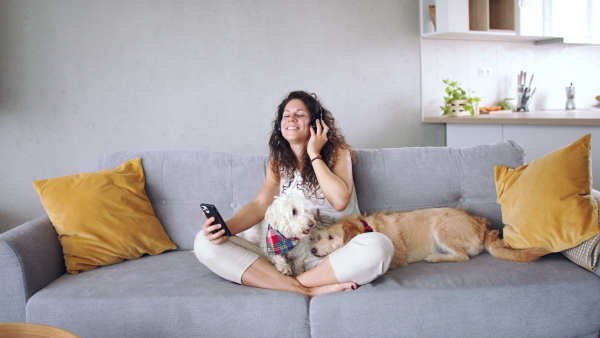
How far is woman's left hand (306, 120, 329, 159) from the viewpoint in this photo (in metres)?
2.24

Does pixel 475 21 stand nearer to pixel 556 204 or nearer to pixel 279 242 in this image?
pixel 556 204

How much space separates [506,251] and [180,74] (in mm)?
2465

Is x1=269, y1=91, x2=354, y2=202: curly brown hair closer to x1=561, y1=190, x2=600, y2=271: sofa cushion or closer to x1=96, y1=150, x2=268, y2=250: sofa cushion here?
x1=96, y1=150, x2=268, y2=250: sofa cushion

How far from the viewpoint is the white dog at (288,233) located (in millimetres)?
1930

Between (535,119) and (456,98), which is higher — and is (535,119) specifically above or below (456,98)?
below

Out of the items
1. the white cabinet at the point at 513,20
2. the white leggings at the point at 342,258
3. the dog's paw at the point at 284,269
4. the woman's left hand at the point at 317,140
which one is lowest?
the dog's paw at the point at 284,269

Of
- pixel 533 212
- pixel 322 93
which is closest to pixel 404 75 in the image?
pixel 322 93

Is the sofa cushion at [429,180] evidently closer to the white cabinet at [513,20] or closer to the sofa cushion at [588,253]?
the sofa cushion at [588,253]

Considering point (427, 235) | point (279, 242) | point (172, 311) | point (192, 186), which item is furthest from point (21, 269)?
point (427, 235)

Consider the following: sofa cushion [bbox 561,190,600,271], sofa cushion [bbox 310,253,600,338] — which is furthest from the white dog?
sofa cushion [bbox 561,190,600,271]

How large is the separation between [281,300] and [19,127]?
2419mm

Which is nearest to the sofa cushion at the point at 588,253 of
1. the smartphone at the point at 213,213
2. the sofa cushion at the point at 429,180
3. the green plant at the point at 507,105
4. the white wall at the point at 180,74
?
the sofa cushion at the point at 429,180

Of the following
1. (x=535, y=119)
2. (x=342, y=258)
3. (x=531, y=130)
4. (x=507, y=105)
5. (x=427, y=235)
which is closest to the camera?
(x=342, y=258)

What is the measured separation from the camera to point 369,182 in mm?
2451
